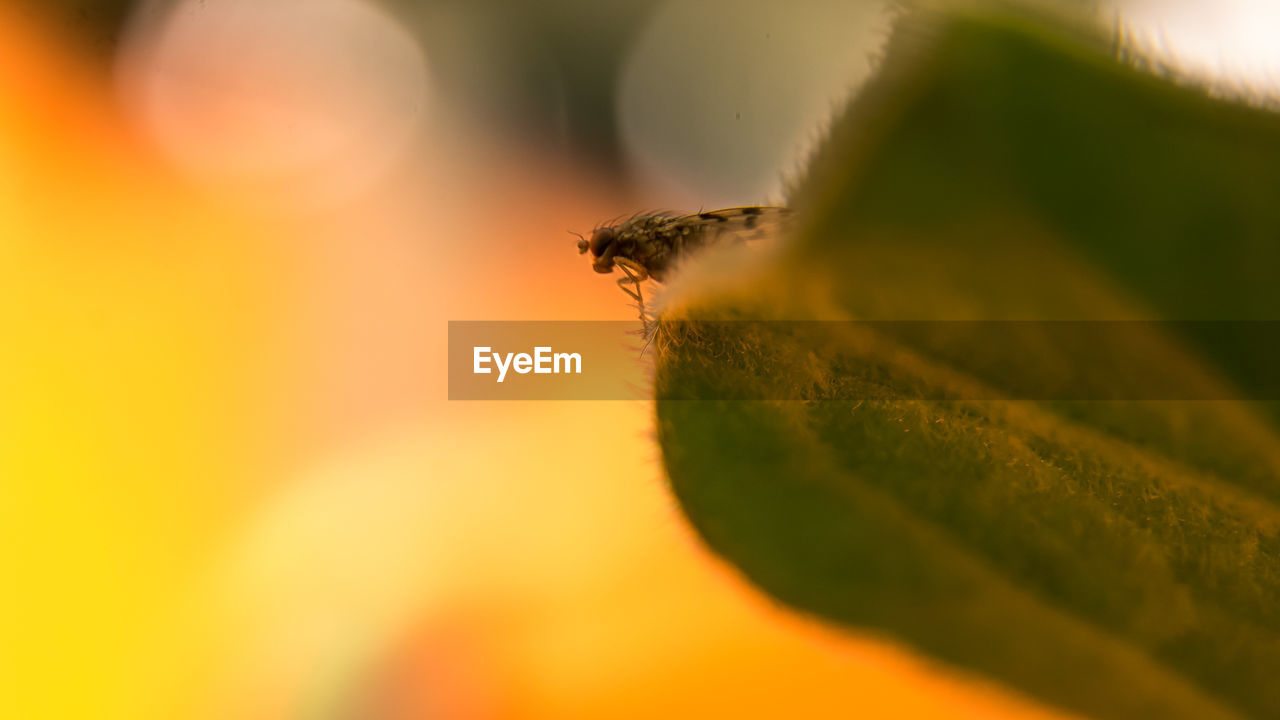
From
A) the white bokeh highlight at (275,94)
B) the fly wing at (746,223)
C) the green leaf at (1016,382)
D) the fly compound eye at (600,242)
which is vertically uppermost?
the white bokeh highlight at (275,94)

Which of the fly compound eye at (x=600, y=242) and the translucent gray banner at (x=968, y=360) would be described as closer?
the translucent gray banner at (x=968, y=360)

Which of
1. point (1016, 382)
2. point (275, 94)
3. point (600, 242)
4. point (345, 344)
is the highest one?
point (275, 94)

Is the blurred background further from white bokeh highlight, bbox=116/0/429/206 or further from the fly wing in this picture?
the fly wing

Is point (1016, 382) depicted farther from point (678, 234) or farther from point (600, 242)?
point (600, 242)

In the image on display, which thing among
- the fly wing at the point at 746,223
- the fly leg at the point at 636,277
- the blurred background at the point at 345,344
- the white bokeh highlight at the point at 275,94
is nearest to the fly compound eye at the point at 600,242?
the fly leg at the point at 636,277

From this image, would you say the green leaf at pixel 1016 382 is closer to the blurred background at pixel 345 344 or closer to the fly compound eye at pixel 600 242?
the fly compound eye at pixel 600 242

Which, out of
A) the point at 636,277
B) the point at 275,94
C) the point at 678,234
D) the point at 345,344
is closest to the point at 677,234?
the point at 678,234
